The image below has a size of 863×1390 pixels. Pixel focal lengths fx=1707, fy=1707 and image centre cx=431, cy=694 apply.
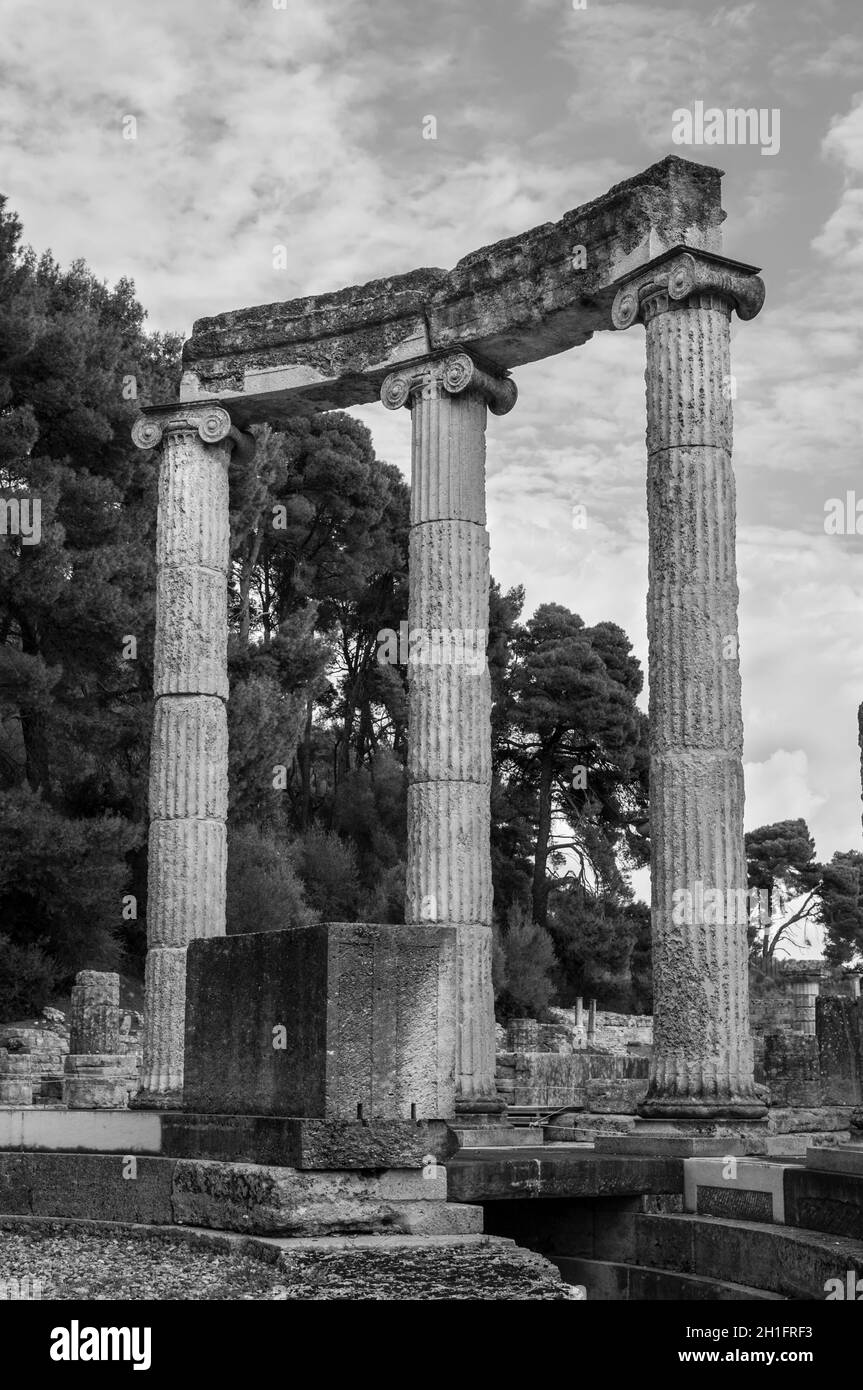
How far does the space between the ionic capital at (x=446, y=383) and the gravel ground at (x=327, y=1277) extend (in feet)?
25.7

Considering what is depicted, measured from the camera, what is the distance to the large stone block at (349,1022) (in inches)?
273

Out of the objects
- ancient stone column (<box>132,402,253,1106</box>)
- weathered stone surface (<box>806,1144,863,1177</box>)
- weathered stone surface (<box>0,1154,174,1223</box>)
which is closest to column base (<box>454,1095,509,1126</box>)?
ancient stone column (<box>132,402,253,1106</box>)

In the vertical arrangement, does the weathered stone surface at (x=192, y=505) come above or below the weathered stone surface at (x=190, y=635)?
above

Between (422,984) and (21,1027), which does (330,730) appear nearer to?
(21,1027)

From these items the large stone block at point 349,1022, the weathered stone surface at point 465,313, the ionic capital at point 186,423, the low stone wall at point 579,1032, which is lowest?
the low stone wall at point 579,1032

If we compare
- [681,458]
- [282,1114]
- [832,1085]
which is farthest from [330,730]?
[282,1114]

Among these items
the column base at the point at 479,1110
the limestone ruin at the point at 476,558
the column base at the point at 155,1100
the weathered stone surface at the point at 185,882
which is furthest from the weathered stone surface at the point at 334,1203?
the weathered stone surface at the point at 185,882

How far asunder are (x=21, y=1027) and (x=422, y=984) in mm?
18115

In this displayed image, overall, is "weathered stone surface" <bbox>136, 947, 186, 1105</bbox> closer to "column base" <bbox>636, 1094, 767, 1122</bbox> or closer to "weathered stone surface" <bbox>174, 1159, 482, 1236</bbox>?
"column base" <bbox>636, 1094, 767, 1122</bbox>

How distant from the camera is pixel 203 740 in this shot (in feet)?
44.2

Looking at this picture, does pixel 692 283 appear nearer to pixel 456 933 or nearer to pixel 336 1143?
pixel 456 933

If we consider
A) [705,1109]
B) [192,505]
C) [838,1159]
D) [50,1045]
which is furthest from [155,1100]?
[50,1045]

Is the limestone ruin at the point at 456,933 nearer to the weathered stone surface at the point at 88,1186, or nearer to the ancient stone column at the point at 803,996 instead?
the weathered stone surface at the point at 88,1186
